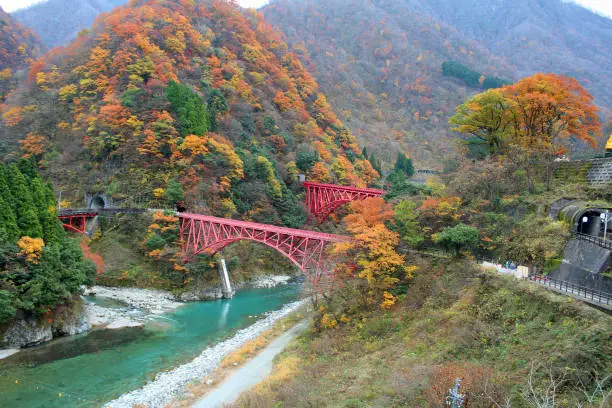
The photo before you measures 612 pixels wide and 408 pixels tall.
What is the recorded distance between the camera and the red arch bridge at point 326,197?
38156mm

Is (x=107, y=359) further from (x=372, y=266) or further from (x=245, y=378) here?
(x=372, y=266)

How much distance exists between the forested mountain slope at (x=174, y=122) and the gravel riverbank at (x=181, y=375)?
1543cm

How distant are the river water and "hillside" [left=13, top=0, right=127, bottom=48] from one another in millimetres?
96792

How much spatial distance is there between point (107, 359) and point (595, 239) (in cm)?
2050

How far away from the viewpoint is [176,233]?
105 feet

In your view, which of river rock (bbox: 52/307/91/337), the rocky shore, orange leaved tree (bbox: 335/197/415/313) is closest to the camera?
orange leaved tree (bbox: 335/197/415/313)

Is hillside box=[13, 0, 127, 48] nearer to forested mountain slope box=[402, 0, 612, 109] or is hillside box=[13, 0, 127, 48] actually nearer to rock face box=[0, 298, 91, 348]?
forested mountain slope box=[402, 0, 612, 109]

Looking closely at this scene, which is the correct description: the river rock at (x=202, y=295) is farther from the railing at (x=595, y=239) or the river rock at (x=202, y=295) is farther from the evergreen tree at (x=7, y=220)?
the railing at (x=595, y=239)

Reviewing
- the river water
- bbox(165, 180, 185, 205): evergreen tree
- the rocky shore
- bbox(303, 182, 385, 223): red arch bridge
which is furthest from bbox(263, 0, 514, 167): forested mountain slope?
the river water

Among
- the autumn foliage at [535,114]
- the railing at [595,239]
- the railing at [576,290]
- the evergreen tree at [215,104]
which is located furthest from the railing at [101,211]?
the railing at [595,239]

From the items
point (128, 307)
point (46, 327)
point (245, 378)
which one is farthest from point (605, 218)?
point (128, 307)

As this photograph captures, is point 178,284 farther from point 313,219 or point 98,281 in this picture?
point 313,219

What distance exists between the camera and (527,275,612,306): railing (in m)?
11.7

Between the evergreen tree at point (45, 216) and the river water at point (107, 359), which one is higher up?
the evergreen tree at point (45, 216)
